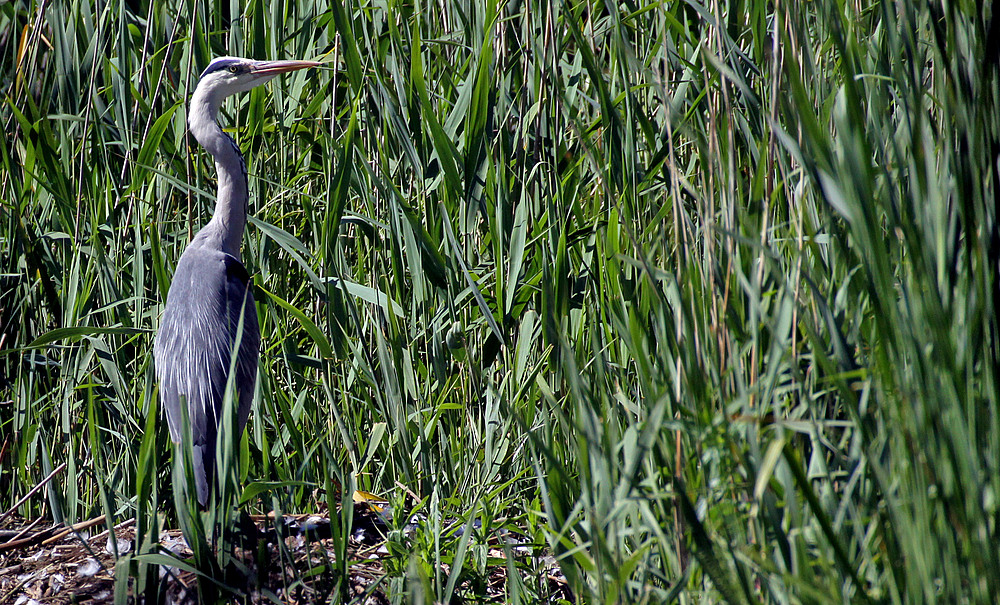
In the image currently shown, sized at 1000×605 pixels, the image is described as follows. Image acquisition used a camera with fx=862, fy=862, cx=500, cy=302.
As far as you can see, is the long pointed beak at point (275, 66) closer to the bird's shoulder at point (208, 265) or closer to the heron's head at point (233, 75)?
the heron's head at point (233, 75)

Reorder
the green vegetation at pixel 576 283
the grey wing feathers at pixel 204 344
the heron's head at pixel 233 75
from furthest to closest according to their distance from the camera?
1. the heron's head at pixel 233 75
2. the grey wing feathers at pixel 204 344
3. the green vegetation at pixel 576 283

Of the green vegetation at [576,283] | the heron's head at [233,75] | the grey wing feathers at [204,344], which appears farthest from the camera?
the heron's head at [233,75]

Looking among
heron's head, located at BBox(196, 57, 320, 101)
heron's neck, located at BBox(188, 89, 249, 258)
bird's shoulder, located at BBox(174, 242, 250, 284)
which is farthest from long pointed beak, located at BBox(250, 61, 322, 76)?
bird's shoulder, located at BBox(174, 242, 250, 284)

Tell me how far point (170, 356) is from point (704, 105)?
171 centimetres

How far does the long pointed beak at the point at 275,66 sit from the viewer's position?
2574 millimetres

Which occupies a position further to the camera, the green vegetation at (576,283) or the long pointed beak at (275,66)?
the long pointed beak at (275,66)

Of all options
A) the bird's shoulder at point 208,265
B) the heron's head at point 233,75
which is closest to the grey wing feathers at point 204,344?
the bird's shoulder at point 208,265

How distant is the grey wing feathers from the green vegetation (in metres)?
0.08

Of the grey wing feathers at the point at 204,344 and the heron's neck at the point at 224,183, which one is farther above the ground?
the heron's neck at the point at 224,183

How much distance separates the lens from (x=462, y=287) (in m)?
2.39

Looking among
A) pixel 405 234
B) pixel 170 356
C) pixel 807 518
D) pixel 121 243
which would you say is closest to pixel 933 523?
pixel 807 518

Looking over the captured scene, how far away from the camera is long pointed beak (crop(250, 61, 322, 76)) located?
101 inches

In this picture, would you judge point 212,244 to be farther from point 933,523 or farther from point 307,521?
point 933,523

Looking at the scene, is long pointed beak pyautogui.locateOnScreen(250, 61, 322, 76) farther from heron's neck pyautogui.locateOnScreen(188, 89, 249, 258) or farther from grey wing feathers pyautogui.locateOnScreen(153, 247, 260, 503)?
grey wing feathers pyautogui.locateOnScreen(153, 247, 260, 503)
